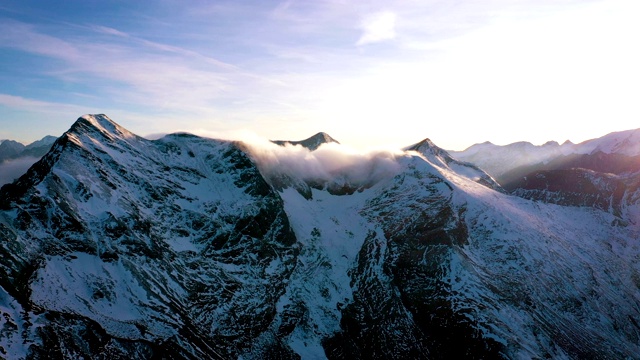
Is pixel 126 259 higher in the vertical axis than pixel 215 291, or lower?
higher

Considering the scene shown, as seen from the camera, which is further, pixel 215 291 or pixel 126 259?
pixel 215 291

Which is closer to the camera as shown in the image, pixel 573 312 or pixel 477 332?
pixel 477 332

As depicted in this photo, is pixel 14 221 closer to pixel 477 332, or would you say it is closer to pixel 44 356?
pixel 44 356

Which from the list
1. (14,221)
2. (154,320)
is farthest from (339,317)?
(14,221)

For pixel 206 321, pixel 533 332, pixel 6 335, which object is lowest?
pixel 533 332

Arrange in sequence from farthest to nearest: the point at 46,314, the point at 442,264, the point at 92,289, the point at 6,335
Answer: the point at 442,264 → the point at 92,289 → the point at 46,314 → the point at 6,335

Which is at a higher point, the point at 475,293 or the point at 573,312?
the point at 475,293

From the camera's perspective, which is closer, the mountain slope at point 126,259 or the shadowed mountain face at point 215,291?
the mountain slope at point 126,259

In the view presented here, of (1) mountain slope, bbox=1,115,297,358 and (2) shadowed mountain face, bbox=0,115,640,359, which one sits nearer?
(1) mountain slope, bbox=1,115,297,358

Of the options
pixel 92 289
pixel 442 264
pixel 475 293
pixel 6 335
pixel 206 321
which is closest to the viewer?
pixel 6 335

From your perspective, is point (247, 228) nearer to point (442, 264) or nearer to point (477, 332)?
point (442, 264)
